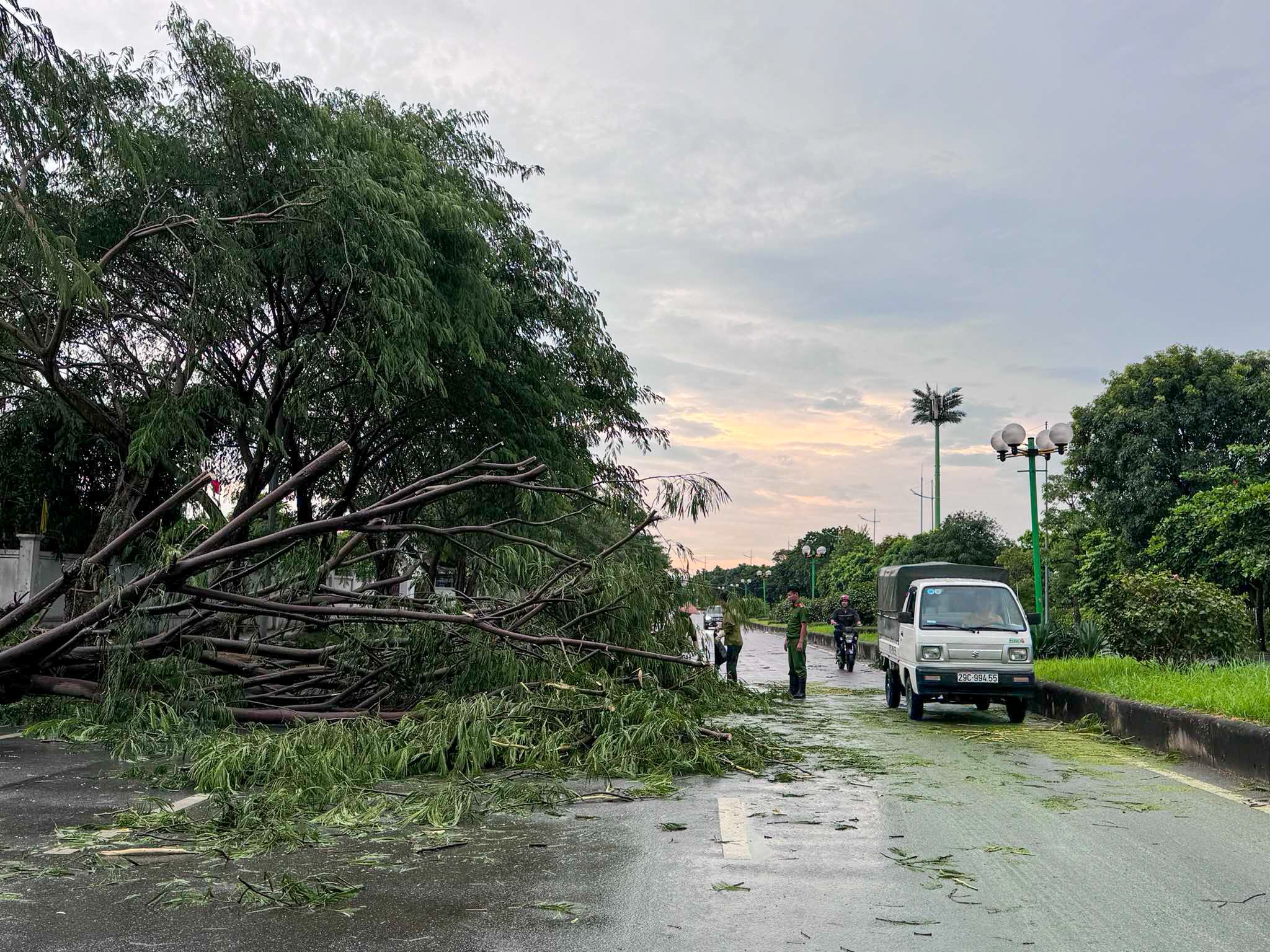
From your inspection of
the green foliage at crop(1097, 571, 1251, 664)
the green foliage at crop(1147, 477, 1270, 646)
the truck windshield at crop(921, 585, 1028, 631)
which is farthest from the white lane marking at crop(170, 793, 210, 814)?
the green foliage at crop(1147, 477, 1270, 646)

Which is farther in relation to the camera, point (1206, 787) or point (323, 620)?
point (323, 620)

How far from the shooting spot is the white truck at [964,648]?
1384cm

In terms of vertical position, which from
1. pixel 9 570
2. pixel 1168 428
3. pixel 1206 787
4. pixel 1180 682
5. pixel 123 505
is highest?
pixel 1168 428

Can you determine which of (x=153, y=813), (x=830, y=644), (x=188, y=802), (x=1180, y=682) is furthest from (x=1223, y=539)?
(x=153, y=813)

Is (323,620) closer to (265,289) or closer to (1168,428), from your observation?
(265,289)

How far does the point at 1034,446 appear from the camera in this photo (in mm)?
23031

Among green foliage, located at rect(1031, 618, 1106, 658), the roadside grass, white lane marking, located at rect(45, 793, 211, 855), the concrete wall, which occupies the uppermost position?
the concrete wall

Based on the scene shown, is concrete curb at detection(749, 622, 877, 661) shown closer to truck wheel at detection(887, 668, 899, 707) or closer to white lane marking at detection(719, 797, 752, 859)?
truck wheel at detection(887, 668, 899, 707)

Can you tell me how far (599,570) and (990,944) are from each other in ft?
26.0

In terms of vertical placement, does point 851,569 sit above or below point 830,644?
above

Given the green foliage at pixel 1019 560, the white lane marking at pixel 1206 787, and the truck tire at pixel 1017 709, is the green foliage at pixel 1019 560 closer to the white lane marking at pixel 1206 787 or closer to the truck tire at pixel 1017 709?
the truck tire at pixel 1017 709

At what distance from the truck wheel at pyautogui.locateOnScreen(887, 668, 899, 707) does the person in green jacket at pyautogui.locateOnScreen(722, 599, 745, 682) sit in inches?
89.0

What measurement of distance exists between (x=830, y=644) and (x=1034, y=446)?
2027 cm

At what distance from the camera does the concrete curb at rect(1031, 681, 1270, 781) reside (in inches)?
371
